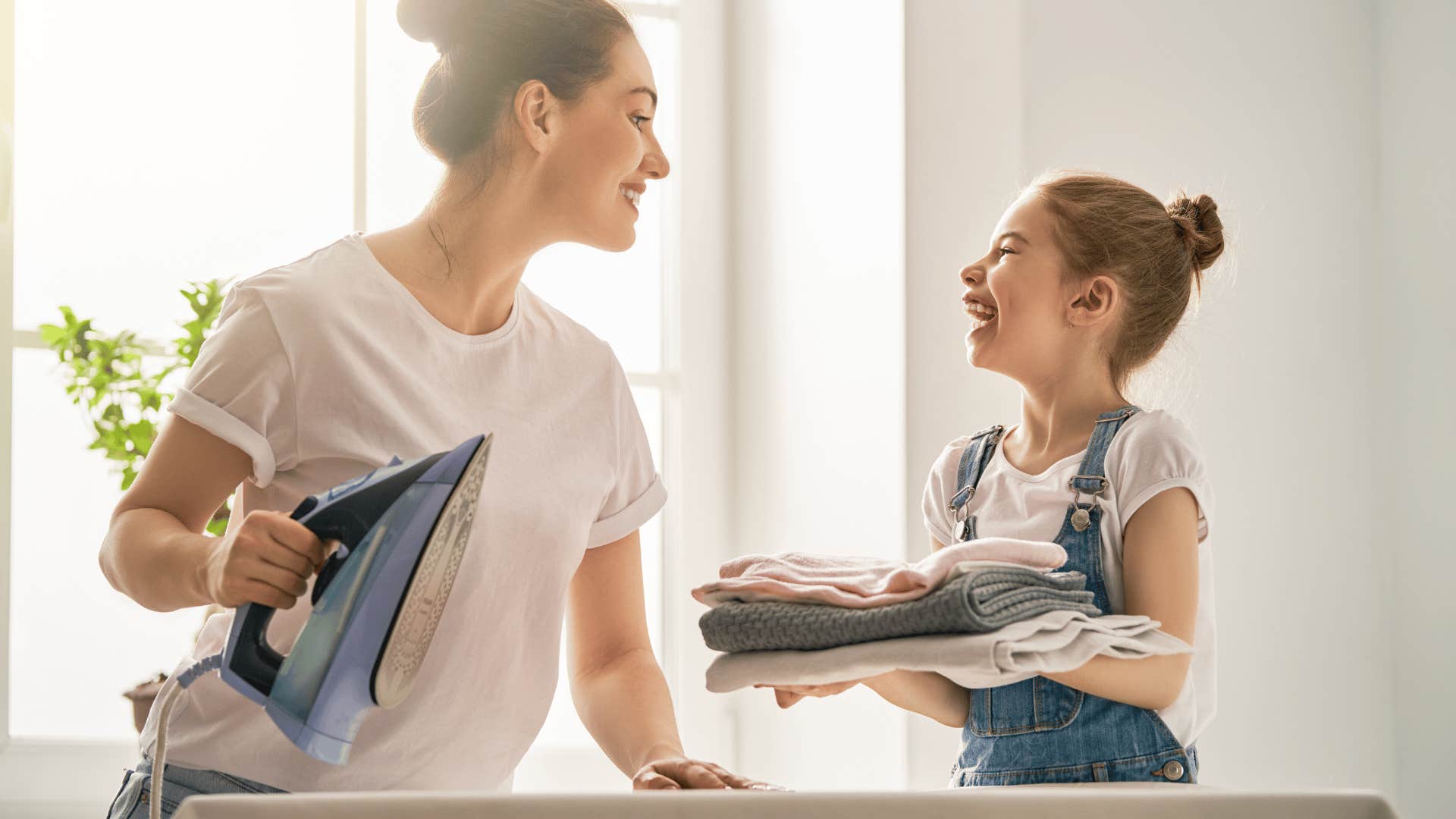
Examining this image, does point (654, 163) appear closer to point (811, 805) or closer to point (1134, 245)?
point (1134, 245)

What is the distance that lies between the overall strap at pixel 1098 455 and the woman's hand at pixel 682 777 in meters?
0.38

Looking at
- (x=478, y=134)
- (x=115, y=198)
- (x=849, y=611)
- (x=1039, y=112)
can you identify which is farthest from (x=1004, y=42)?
(x=115, y=198)

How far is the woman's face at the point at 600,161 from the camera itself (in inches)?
40.8

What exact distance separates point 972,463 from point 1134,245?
9.5 inches

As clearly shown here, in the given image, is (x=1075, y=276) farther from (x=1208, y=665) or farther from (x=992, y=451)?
(x=1208, y=665)

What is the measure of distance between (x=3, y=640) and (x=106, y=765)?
203 mm

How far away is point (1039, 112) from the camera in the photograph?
1524 mm

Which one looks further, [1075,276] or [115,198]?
[115,198]

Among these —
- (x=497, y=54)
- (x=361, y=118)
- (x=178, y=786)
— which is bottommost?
(x=178, y=786)

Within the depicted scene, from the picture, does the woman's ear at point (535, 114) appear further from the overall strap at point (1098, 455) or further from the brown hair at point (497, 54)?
the overall strap at point (1098, 455)

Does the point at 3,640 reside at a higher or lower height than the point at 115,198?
lower

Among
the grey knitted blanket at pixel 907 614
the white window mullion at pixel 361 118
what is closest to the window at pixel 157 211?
the white window mullion at pixel 361 118

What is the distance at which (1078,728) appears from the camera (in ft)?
3.26

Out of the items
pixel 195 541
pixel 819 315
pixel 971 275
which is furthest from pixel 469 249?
pixel 819 315
